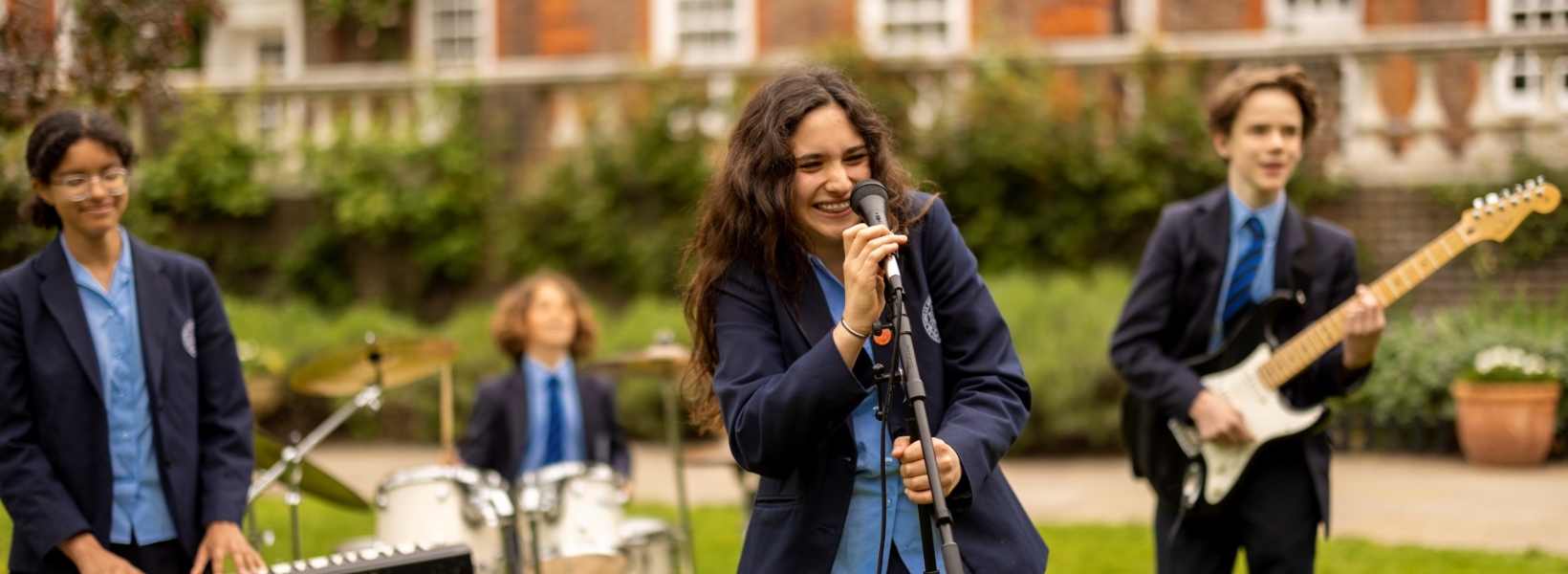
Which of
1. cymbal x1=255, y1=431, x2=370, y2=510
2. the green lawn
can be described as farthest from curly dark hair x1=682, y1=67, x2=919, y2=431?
the green lawn

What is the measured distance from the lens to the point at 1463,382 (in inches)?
376

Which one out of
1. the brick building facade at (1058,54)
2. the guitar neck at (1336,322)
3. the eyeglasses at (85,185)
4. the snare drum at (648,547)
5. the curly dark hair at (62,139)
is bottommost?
the snare drum at (648,547)

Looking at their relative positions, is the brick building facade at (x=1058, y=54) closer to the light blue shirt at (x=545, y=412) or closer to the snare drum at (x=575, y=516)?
the light blue shirt at (x=545, y=412)

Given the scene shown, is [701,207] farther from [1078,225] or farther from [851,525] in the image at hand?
[1078,225]

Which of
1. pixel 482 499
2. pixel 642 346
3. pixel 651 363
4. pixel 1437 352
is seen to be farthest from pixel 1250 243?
pixel 642 346

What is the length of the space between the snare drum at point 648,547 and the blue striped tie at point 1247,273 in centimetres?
288

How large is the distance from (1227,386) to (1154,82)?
8.37 metres

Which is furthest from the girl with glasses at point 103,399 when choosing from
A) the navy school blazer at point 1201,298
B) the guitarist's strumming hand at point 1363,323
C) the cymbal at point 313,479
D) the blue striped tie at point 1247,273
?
the guitarist's strumming hand at point 1363,323

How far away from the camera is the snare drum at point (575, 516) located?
630cm

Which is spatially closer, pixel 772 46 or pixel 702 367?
pixel 702 367

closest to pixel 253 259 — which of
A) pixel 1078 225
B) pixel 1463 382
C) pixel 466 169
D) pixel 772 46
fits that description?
pixel 466 169

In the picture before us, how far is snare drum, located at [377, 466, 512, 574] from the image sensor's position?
6.45 metres

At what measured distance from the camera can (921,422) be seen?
9.40ft

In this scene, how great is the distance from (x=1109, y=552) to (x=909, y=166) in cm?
573
